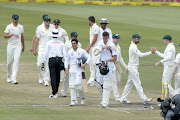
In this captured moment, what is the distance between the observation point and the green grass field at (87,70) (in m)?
14.4

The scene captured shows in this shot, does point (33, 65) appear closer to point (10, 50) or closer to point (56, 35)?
point (10, 50)

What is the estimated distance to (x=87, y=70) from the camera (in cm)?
2323

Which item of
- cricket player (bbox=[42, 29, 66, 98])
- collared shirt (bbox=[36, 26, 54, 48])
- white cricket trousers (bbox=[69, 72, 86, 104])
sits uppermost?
collared shirt (bbox=[36, 26, 54, 48])

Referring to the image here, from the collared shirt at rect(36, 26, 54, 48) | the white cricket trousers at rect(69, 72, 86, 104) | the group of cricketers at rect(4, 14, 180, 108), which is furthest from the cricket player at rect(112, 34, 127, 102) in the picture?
the collared shirt at rect(36, 26, 54, 48)

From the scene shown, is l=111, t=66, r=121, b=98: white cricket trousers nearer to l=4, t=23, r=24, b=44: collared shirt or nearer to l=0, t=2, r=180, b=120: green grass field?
l=0, t=2, r=180, b=120: green grass field

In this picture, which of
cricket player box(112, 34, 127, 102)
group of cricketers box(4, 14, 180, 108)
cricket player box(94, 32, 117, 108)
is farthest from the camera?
cricket player box(112, 34, 127, 102)

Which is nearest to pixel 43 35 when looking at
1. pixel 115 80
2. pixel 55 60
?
pixel 55 60

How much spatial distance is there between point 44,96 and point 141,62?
949cm

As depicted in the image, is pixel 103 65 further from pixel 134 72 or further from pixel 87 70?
pixel 87 70

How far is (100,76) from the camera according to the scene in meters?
15.8

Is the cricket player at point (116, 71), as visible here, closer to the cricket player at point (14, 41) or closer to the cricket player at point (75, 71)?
the cricket player at point (75, 71)

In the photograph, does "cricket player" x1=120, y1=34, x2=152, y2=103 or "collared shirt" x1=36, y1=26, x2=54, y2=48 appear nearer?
"cricket player" x1=120, y1=34, x2=152, y2=103

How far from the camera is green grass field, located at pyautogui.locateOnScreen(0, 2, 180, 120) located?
14.4 metres

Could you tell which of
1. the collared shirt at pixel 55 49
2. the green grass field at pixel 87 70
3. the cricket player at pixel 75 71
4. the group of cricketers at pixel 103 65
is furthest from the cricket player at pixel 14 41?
the cricket player at pixel 75 71
